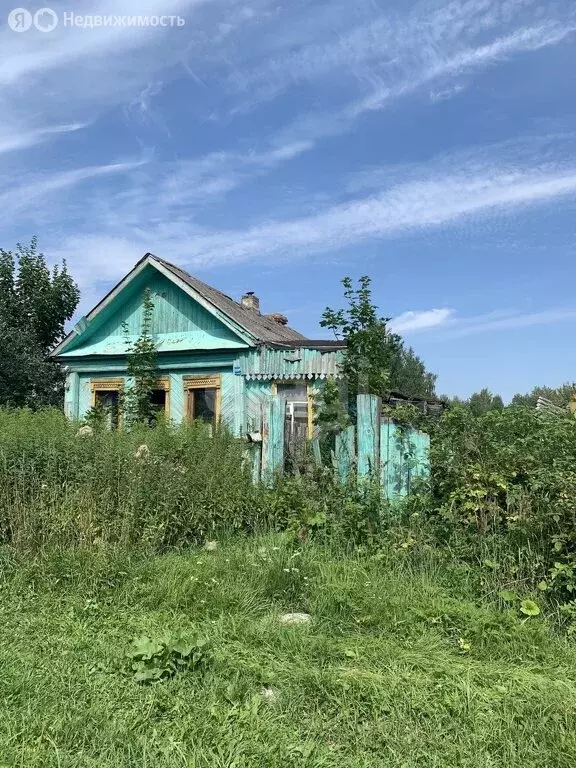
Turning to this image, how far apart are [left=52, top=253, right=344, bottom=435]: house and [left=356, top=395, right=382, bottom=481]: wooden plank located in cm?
414

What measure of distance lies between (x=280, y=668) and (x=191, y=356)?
9.28 m

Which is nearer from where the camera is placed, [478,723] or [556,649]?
[478,723]

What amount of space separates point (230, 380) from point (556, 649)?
348 inches

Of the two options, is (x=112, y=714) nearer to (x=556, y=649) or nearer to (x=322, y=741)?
(x=322, y=741)

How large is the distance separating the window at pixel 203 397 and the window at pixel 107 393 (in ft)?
5.27

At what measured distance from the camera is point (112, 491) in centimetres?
558

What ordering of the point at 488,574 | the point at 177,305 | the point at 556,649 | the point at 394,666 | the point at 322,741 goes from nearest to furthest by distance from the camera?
the point at 322,741, the point at 394,666, the point at 556,649, the point at 488,574, the point at 177,305

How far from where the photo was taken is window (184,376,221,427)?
11947 millimetres

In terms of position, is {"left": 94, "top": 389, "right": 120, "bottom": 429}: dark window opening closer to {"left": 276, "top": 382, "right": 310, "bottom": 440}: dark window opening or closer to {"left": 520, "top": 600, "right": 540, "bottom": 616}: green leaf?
{"left": 276, "top": 382, "right": 310, "bottom": 440}: dark window opening

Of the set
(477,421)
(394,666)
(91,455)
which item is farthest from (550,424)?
(91,455)

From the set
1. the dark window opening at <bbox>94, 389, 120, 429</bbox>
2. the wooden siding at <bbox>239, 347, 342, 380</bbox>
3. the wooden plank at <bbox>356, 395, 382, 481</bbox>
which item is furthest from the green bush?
the dark window opening at <bbox>94, 389, 120, 429</bbox>

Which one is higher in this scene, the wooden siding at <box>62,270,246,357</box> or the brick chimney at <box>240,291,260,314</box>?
the brick chimney at <box>240,291,260,314</box>

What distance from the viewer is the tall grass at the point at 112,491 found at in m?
5.23

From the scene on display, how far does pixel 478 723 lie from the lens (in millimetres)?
2912
